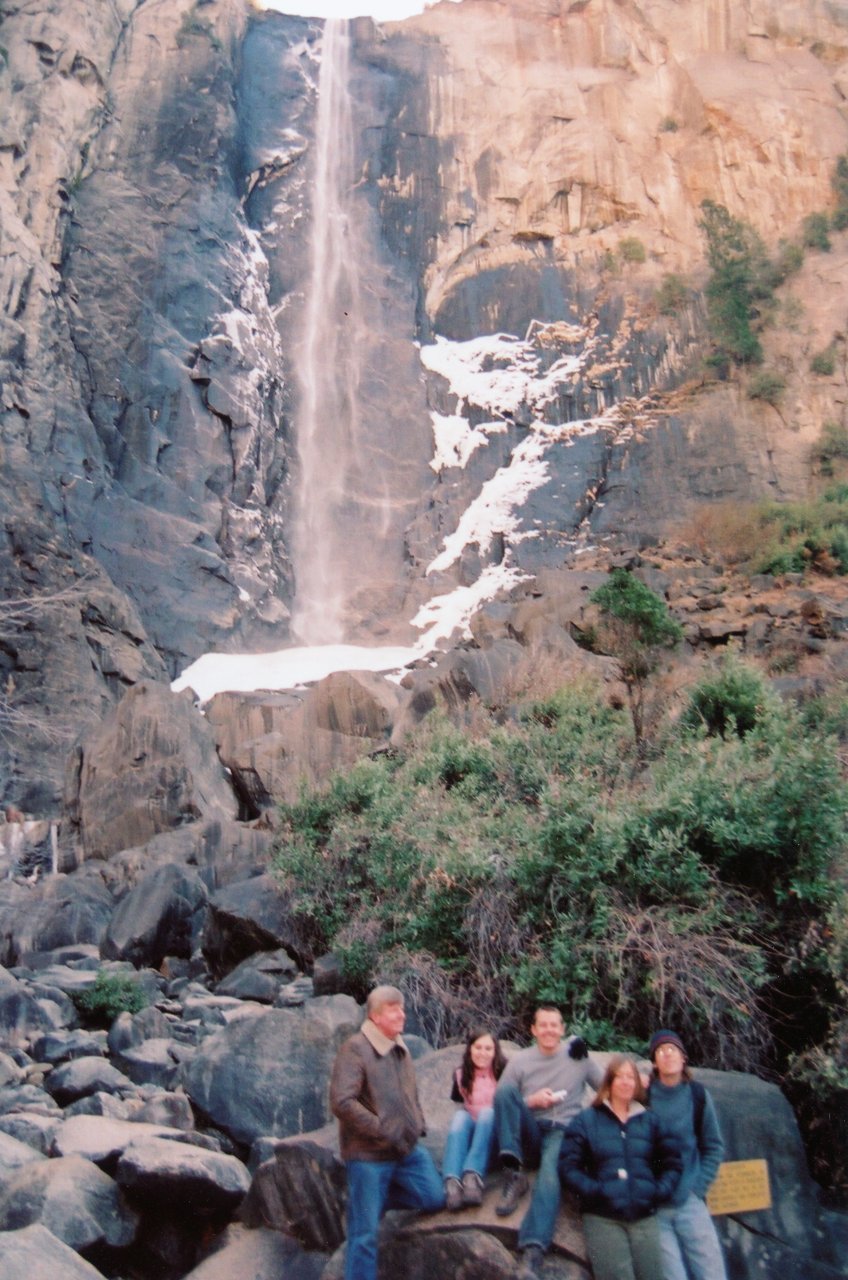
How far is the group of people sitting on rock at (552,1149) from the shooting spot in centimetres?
450

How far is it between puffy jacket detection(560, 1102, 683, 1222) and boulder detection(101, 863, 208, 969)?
906cm

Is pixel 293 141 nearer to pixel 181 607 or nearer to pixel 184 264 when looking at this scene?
pixel 184 264

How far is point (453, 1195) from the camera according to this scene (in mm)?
4789

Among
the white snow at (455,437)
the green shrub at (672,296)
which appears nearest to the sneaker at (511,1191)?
the white snow at (455,437)

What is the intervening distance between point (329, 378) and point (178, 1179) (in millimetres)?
32182

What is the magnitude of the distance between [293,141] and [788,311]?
18.3 meters

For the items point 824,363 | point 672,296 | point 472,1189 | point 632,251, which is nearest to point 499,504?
point 672,296

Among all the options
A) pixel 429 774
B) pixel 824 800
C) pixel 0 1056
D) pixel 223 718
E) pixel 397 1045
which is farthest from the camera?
pixel 223 718

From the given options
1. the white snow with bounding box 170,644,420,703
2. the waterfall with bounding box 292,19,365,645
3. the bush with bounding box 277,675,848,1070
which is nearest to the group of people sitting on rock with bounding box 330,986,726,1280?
the bush with bounding box 277,675,848,1070

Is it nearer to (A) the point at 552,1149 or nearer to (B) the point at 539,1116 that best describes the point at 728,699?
(B) the point at 539,1116

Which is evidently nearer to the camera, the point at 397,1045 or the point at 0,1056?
the point at 397,1045

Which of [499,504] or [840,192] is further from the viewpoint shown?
[840,192]

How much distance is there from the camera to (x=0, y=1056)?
8.59m

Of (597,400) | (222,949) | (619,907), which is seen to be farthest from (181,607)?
(619,907)
